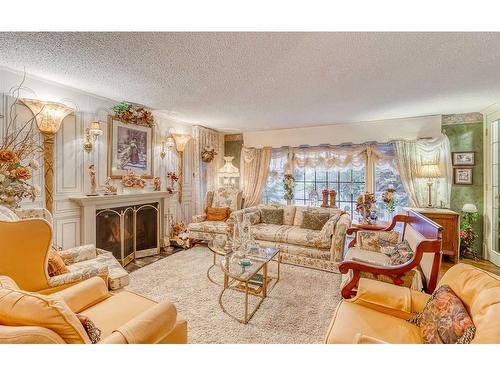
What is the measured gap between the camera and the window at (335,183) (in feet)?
15.2

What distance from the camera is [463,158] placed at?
12.4 ft

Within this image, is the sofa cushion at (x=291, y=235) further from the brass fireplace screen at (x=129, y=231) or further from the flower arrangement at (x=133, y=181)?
the flower arrangement at (x=133, y=181)

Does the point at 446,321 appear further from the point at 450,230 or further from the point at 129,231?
the point at 129,231

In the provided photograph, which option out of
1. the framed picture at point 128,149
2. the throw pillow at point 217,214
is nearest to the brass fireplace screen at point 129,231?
the framed picture at point 128,149

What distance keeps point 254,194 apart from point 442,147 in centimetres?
384

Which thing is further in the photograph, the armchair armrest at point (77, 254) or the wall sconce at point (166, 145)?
the wall sconce at point (166, 145)

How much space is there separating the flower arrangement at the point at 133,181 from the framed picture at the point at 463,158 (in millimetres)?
5581

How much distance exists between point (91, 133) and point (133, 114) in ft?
2.55

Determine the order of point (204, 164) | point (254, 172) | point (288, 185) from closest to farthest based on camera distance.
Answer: point (288, 185) → point (204, 164) → point (254, 172)

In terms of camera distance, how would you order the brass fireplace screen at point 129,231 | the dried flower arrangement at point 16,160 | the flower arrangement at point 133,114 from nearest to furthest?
the dried flower arrangement at point 16,160, the brass fireplace screen at point 129,231, the flower arrangement at point 133,114

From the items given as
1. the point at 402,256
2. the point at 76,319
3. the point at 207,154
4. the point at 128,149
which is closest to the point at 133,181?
the point at 128,149

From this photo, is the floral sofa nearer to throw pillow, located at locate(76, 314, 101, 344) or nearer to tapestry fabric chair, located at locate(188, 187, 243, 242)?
tapestry fabric chair, located at locate(188, 187, 243, 242)

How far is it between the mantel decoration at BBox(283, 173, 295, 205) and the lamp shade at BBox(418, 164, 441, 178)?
2433 millimetres
